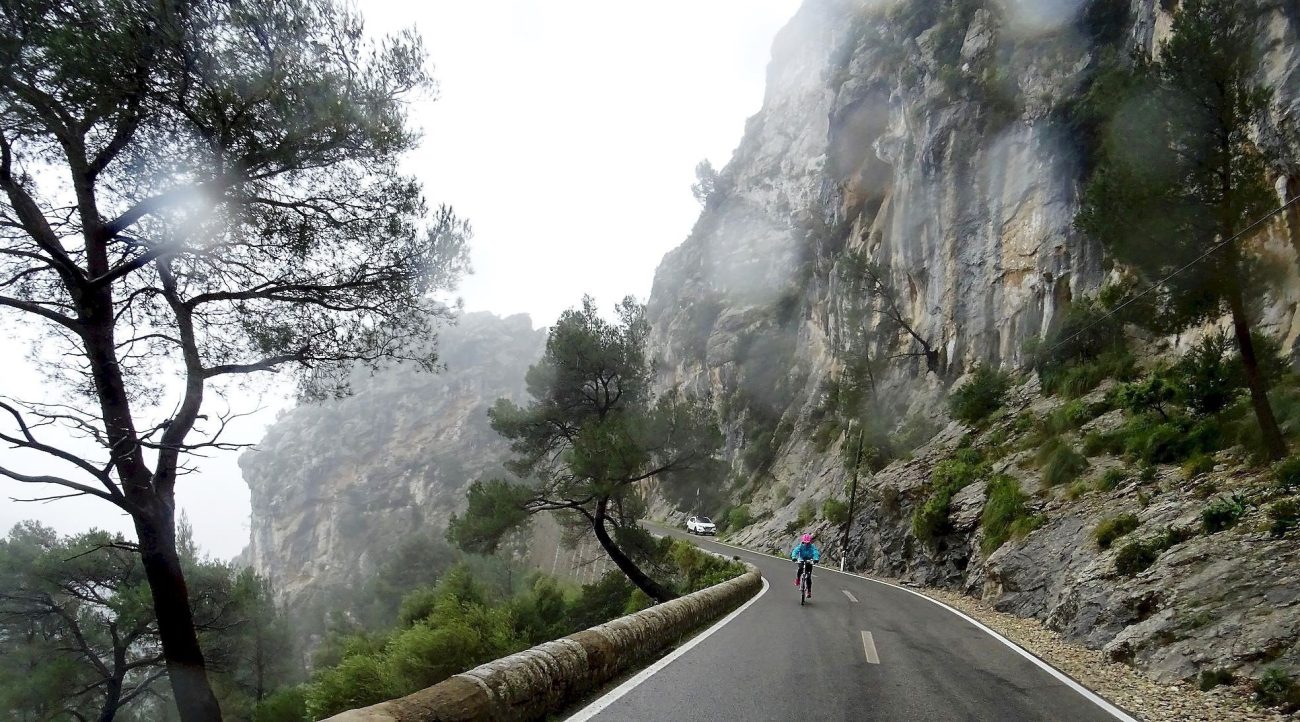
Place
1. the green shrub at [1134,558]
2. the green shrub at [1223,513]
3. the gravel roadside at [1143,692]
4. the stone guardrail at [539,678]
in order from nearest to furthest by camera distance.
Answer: the stone guardrail at [539,678], the gravel roadside at [1143,692], the green shrub at [1223,513], the green shrub at [1134,558]

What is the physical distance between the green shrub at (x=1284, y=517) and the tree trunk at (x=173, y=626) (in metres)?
13.7

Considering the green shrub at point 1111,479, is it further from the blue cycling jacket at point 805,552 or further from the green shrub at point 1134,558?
the blue cycling jacket at point 805,552

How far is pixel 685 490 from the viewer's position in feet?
66.3

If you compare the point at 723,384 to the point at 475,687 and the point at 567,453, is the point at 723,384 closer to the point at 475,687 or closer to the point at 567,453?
the point at 567,453

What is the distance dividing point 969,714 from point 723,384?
60.0 meters

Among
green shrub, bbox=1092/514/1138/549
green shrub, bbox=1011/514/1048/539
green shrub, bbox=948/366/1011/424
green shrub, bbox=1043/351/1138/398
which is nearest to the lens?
green shrub, bbox=1092/514/1138/549

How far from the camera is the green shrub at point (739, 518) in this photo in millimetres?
46562

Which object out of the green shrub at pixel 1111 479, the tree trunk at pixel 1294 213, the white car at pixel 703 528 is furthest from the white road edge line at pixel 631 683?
the white car at pixel 703 528

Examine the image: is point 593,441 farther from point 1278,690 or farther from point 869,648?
point 1278,690

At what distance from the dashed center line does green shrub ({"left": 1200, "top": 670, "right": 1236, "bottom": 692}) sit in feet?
11.7

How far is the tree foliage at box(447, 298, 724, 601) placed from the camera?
56.0 ft

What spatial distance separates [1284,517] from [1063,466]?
8571 mm

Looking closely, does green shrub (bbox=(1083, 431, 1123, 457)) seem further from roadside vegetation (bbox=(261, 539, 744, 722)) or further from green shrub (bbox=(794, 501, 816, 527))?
green shrub (bbox=(794, 501, 816, 527))

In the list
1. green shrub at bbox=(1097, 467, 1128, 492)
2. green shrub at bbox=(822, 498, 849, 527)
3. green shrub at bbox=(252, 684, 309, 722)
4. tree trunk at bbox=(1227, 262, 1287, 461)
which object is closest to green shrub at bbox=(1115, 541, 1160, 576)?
tree trunk at bbox=(1227, 262, 1287, 461)
